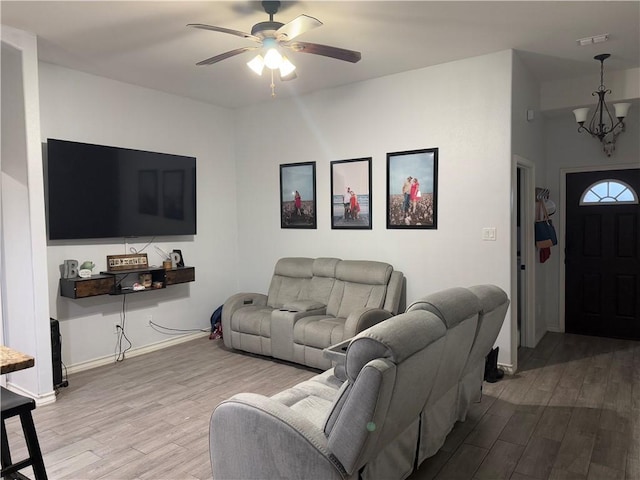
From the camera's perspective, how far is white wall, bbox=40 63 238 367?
13.9 feet

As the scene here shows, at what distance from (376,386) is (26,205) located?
317 centimetres

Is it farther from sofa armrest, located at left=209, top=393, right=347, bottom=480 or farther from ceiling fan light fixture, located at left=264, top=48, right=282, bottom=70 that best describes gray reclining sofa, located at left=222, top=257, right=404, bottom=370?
ceiling fan light fixture, located at left=264, top=48, right=282, bottom=70

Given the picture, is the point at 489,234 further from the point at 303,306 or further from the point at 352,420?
the point at 352,420

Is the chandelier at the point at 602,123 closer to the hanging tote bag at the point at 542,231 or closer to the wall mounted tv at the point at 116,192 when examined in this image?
the hanging tote bag at the point at 542,231

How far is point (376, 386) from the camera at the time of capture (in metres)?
1.71

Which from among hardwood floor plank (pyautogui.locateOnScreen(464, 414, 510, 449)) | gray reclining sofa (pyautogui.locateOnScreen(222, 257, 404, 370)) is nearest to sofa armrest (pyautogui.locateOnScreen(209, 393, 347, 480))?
hardwood floor plank (pyautogui.locateOnScreen(464, 414, 510, 449))

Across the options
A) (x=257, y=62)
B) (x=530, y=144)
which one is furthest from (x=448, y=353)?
(x=530, y=144)

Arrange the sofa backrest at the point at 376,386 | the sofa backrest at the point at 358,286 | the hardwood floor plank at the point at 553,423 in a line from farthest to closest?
the sofa backrest at the point at 358,286 → the hardwood floor plank at the point at 553,423 → the sofa backrest at the point at 376,386

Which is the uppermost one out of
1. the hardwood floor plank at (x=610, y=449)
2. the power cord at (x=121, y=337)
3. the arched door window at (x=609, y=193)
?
the arched door window at (x=609, y=193)

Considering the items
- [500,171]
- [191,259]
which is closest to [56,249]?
[191,259]

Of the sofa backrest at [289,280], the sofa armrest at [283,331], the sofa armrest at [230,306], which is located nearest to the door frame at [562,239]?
the sofa backrest at [289,280]

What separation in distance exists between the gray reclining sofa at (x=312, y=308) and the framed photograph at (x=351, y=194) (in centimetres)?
46

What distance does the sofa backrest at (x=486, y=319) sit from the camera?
2680 millimetres

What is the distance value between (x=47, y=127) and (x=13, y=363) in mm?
3068
